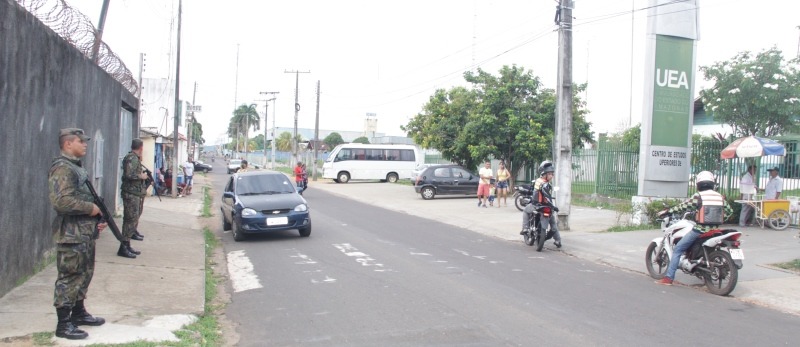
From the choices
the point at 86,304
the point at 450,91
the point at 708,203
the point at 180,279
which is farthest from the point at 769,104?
the point at 86,304

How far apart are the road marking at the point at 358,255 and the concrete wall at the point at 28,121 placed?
12.5 ft

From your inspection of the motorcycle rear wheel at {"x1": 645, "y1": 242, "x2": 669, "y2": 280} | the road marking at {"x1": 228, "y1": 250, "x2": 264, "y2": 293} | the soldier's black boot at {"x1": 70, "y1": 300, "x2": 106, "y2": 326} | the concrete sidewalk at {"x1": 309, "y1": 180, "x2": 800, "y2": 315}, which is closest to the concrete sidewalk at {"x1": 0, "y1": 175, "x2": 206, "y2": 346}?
the soldier's black boot at {"x1": 70, "y1": 300, "x2": 106, "y2": 326}

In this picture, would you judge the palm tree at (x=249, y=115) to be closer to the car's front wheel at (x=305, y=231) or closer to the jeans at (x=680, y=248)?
the car's front wheel at (x=305, y=231)

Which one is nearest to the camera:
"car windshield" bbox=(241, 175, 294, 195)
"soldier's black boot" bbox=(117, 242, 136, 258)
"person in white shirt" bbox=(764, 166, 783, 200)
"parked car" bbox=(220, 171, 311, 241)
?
"soldier's black boot" bbox=(117, 242, 136, 258)

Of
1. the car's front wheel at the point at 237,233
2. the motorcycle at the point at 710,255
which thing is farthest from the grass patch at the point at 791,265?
the car's front wheel at the point at 237,233

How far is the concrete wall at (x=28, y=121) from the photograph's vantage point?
6777 millimetres

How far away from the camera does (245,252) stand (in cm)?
1143

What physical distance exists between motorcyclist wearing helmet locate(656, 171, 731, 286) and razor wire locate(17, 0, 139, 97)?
8621mm

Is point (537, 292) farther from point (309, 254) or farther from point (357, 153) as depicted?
point (357, 153)

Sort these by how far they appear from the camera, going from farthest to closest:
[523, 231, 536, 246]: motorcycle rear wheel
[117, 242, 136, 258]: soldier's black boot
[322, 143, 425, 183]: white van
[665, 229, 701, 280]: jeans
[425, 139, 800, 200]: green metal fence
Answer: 1. [322, 143, 425, 183]: white van
2. [425, 139, 800, 200]: green metal fence
3. [523, 231, 536, 246]: motorcycle rear wheel
4. [117, 242, 136, 258]: soldier's black boot
5. [665, 229, 701, 280]: jeans

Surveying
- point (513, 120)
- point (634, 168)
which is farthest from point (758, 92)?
point (513, 120)

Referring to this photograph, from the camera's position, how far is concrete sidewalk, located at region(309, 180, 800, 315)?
28.3 feet

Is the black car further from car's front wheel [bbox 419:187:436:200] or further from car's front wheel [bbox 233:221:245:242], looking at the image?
car's front wheel [bbox 233:221:245:242]

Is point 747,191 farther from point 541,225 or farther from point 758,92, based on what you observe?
point 758,92
